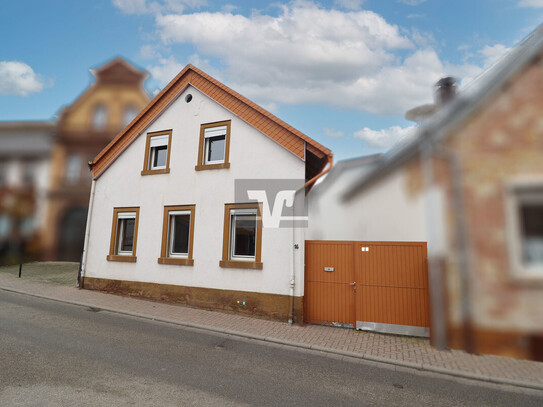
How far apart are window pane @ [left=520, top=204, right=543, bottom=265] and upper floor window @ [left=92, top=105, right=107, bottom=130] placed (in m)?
3.01

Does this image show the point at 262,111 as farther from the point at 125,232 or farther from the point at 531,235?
the point at 531,235

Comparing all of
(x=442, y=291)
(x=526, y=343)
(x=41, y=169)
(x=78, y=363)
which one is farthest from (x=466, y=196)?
(x=78, y=363)

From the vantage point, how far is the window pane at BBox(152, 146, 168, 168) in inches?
447

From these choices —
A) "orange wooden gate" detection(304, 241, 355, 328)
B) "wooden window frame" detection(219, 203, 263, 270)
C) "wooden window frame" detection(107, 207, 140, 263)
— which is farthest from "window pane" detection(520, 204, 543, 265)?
"wooden window frame" detection(107, 207, 140, 263)

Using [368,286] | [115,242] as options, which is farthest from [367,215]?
[115,242]

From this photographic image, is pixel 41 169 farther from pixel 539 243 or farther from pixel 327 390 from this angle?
pixel 327 390

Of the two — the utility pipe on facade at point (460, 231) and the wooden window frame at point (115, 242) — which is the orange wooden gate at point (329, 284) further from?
the wooden window frame at point (115, 242)

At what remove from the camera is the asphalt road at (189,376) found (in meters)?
3.76

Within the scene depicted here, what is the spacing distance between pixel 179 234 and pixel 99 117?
8185 millimetres

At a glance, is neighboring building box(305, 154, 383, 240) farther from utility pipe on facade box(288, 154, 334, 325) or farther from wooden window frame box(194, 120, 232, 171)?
wooden window frame box(194, 120, 232, 171)

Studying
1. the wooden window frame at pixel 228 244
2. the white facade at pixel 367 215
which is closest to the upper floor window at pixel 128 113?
the white facade at pixel 367 215

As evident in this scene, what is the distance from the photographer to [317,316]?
8062 millimetres

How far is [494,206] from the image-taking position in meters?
2.09

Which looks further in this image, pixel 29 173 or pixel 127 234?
pixel 127 234
